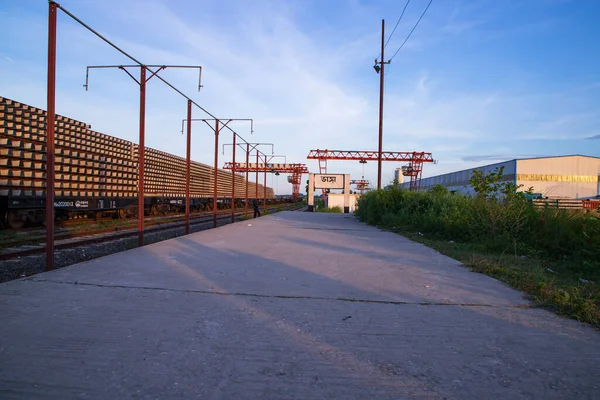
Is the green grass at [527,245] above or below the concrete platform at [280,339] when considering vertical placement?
above

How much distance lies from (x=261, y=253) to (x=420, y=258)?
3789 millimetres

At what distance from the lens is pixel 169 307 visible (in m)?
4.86

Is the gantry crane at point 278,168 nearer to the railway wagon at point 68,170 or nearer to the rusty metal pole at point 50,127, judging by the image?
the railway wagon at point 68,170

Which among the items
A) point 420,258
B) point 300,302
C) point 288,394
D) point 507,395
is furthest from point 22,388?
point 420,258

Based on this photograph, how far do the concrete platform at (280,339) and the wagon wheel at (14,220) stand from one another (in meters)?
9.61

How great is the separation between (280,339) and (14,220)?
1481 centimetres

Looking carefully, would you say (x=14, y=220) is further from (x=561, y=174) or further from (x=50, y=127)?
(x=561, y=174)

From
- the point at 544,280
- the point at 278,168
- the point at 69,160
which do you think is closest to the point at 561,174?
the point at 278,168

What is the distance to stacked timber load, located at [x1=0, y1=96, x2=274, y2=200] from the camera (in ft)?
41.2

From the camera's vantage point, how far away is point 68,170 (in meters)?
15.8

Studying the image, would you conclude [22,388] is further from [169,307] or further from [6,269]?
[6,269]

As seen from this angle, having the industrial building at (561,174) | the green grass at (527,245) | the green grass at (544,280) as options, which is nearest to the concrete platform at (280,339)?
the green grass at (544,280)

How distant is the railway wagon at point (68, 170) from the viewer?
12.7 m

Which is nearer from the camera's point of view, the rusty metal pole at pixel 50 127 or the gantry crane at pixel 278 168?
the rusty metal pole at pixel 50 127
